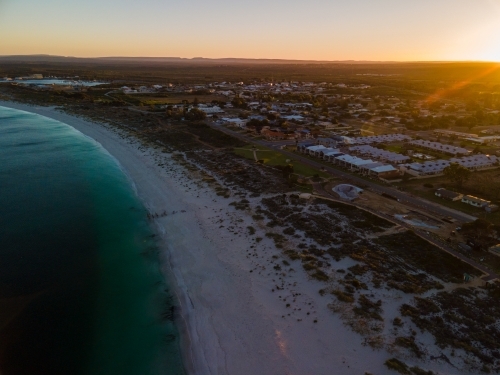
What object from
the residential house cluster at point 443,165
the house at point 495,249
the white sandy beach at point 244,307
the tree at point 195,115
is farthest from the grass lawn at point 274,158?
the tree at point 195,115

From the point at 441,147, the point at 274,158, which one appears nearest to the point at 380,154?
the point at 441,147

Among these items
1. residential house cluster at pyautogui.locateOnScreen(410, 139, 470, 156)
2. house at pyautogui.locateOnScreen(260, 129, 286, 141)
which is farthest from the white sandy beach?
residential house cluster at pyautogui.locateOnScreen(410, 139, 470, 156)

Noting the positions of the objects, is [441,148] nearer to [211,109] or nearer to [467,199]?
[467,199]

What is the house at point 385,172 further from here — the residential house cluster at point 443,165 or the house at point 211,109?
the house at point 211,109

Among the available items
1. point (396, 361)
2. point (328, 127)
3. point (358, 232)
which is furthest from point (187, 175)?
point (328, 127)

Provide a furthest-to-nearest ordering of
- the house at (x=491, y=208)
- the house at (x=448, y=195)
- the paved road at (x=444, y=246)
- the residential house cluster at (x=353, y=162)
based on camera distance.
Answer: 1. the residential house cluster at (x=353, y=162)
2. the house at (x=448, y=195)
3. the house at (x=491, y=208)
4. the paved road at (x=444, y=246)

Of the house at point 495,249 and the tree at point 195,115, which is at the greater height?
the house at point 495,249
